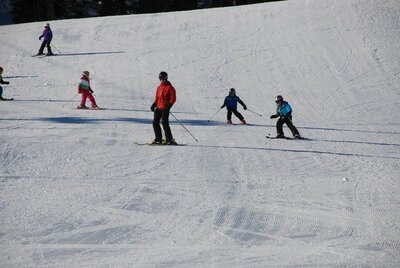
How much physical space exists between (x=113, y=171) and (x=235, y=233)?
320 centimetres

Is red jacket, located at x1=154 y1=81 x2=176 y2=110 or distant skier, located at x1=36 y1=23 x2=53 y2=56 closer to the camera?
red jacket, located at x1=154 y1=81 x2=176 y2=110

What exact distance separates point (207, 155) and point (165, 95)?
1596mm

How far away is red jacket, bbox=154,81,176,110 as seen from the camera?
10.2 metres

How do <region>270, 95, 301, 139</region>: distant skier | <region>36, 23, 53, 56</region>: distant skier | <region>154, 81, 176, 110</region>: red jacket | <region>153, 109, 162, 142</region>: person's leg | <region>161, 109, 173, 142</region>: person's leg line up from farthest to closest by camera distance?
<region>36, 23, 53, 56</region>: distant skier
<region>270, 95, 301, 139</region>: distant skier
<region>153, 109, 162, 142</region>: person's leg
<region>161, 109, 173, 142</region>: person's leg
<region>154, 81, 176, 110</region>: red jacket

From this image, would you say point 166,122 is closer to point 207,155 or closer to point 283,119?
point 207,155

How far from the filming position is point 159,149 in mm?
10227

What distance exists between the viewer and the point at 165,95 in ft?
33.7

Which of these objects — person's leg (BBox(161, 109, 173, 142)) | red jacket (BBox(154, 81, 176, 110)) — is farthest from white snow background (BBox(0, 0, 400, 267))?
red jacket (BBox(154, 81, 176, 110))

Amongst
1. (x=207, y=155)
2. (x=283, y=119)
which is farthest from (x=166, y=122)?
(x=283, y=119)

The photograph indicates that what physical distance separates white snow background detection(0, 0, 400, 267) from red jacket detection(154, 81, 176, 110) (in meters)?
0.95

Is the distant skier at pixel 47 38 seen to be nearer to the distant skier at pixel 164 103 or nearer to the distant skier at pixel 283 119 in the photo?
the distant skier at pixel 164 103

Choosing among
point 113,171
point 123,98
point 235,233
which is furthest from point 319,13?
point 235,233

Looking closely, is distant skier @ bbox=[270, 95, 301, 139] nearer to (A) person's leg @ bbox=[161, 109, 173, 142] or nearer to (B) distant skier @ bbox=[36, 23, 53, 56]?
(A) person's leg @ bbox=[161, 109, 173, 142]

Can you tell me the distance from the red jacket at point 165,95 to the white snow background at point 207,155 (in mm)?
953
